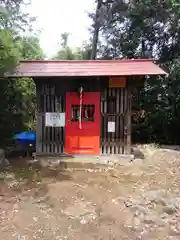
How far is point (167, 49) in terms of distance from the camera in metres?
15.0

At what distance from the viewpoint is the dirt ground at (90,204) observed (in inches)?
182

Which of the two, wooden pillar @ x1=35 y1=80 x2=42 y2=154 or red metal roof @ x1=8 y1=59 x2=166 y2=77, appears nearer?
red metal roof @ x1=8 y1=59 x2=166 y2=77

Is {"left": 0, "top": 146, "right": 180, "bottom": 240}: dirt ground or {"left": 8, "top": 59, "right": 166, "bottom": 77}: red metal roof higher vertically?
{"left": 8, "top": 59, "right": 166, "bottom": 77}: red metal roof

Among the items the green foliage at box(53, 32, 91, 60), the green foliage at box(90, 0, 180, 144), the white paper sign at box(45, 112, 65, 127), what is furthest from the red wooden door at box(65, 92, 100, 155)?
the green foliage at box(53, 32, 91, 60)

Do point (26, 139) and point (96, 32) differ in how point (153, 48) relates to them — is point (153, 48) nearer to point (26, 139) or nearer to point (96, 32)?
point (96, 32)

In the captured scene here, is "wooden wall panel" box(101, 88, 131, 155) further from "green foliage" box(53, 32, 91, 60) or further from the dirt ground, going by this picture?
"green foliage" box(53, 32, 91, 60)

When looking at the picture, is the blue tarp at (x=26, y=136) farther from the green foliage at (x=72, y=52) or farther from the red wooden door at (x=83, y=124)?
the green foliage at (x=72, y=52)

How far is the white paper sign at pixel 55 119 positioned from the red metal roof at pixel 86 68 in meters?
1.26

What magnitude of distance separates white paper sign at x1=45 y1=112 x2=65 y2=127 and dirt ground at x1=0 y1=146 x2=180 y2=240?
5.54 ft

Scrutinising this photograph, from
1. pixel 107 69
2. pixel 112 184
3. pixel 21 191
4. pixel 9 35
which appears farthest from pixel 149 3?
pixel 21 191

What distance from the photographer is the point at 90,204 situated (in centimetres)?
570

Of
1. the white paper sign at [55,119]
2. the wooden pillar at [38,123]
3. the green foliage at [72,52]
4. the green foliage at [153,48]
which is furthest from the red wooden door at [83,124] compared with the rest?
the green foliage at [72,52]

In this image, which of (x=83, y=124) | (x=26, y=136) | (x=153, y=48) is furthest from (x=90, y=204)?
(x=153, y=48)

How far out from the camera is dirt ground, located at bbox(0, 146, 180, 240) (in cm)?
462
